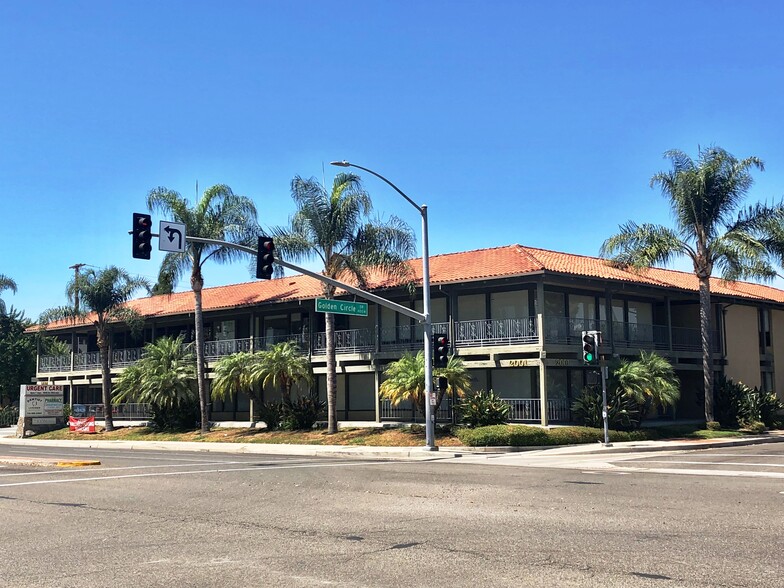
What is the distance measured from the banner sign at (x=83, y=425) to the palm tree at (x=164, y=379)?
3.38 m

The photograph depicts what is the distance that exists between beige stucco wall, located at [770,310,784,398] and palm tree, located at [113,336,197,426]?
98.0 feet

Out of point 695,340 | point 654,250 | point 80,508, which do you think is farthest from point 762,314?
point 80,508

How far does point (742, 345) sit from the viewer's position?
134ft

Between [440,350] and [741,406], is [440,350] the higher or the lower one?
the higher one

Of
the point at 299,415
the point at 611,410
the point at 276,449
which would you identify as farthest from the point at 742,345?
the point at 276,449

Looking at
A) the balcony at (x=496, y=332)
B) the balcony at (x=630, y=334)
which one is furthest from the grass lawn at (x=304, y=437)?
the balcony at (x=630, y=334)

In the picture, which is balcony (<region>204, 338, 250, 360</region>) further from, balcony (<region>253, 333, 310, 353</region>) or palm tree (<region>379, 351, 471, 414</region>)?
palm tree (<region>379, 351, 471, 414</region>)

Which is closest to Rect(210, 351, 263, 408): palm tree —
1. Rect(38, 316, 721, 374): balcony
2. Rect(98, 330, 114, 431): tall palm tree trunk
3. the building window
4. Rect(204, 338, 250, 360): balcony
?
Rect(38, 316, 721, 374): balcony

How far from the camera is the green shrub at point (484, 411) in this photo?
3008 centimetres

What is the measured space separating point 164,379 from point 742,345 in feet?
93.2

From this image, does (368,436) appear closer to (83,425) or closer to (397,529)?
(83,425)

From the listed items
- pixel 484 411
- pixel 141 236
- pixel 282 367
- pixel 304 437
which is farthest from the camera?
pixel 282 367

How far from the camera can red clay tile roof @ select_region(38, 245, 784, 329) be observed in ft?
108

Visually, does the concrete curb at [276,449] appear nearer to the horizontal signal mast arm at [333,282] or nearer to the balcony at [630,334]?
the horizontal signal mast arm at [333,282]
